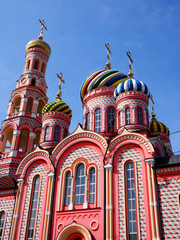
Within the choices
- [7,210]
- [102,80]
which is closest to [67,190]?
[7,210]

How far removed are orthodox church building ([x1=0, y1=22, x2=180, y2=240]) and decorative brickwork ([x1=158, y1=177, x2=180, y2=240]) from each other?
0.04 meters

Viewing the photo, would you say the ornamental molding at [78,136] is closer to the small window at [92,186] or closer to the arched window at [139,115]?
the small window at [92,186]

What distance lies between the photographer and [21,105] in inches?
784

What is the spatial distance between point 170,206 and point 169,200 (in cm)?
25

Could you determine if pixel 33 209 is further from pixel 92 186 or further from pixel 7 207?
pixel 92 186

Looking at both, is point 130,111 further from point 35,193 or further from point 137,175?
point 35,193

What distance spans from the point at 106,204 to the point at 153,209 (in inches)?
87.1

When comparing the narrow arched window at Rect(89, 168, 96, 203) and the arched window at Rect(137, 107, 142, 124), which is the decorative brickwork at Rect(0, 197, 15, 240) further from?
the arched window at Rect(137, 107, 142, 124)

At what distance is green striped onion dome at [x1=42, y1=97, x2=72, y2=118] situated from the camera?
63.2 feet

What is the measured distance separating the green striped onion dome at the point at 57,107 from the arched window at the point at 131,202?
8.12 meters

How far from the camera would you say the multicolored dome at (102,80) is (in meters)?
18.5

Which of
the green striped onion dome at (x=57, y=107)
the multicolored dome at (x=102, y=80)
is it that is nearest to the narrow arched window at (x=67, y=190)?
the green striped onion dome at (x=57, y=107)

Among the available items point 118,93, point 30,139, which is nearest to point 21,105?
point 30,139

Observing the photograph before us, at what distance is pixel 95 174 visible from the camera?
13508 millimetres
